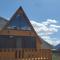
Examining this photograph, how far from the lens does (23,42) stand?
98.6ft

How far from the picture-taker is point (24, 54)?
19.0 metres

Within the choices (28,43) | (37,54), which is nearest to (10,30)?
(28,43)

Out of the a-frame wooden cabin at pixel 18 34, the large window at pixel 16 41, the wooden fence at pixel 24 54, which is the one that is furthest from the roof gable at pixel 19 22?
the wooden fence at pixel 24 54

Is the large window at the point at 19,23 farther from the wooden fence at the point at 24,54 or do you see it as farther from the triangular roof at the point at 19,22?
the wooden fence at the point at 24,54

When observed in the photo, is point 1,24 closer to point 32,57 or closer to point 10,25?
point 10,25

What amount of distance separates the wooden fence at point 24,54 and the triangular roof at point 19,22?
10.5m

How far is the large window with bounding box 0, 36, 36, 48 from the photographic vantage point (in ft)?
95.3

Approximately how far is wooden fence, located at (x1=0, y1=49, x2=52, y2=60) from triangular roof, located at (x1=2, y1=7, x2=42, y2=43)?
1055 centimetres

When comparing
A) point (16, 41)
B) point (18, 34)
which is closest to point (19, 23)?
point (18, 34)

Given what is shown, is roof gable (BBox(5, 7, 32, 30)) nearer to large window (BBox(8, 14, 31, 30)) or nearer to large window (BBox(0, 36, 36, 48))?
large window (BBox(8, 14, 31, 30))

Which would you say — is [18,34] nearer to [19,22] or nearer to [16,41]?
[16,41]

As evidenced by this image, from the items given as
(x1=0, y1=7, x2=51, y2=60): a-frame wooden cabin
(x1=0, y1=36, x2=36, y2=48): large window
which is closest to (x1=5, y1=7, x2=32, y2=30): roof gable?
(x1=0, y1=7, x2=51, y2=60): a-frame wooden cabin

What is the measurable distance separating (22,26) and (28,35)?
1.33 metres

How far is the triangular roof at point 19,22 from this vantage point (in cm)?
2991
